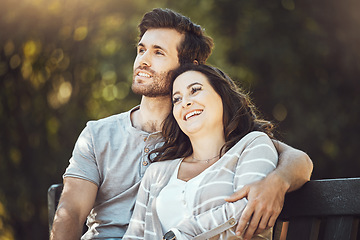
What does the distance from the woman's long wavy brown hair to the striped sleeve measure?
22 centimetres

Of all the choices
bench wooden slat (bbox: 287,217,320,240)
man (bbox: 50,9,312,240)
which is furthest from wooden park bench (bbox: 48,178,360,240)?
man (bbox: 50,9,312,240)

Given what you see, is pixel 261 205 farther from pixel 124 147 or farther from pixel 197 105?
pixel 124 147

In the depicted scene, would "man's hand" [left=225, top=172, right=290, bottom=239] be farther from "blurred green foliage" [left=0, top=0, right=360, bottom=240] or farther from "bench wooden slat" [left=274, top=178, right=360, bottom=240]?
"blurred green foliage" [left=0, top=0, right=360, bottom=240]

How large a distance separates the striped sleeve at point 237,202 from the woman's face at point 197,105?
262 mm

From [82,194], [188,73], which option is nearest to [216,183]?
[188,73]

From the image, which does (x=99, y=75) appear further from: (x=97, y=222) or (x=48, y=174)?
(x=97, y=222)

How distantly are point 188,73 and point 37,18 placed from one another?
4.56 meters

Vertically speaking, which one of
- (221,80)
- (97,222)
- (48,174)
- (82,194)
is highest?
(221,80)

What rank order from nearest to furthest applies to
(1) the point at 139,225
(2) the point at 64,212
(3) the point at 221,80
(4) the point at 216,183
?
(4) the point at 216,183 < (1) the point at 139,225 < (3) the point at 221,80 < (2) the point at 64,212

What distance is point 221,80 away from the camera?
2631 millimetres

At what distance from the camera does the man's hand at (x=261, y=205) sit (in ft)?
6.64

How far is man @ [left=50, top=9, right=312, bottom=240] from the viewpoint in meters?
2.83

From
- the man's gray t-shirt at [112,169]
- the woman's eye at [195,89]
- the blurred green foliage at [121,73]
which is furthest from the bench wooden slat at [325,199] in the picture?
the blurred green foliage at [121,73]

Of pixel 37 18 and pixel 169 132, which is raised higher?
pixel 37 18
